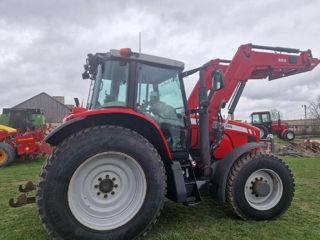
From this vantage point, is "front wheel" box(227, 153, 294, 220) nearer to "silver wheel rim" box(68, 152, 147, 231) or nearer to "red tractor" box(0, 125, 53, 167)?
"silver wheel rim" box(68, 152, 147, 231)

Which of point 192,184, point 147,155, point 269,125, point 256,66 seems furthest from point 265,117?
point 147,155

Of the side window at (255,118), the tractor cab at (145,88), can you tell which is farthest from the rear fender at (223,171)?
the side window at (255,118)

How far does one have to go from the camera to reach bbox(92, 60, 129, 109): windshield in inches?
120

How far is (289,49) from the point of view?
412cm

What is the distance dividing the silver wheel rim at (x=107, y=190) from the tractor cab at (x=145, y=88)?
722mm

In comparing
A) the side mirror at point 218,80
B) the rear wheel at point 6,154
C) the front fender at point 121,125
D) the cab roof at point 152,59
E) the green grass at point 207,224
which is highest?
the cab roof at point 152,59

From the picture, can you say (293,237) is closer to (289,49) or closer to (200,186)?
(200,186)

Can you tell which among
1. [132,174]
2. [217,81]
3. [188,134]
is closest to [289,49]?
[217,81]

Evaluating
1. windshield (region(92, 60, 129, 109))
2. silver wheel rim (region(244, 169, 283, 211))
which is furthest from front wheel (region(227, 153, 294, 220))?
windshield (region(92, 60, 129, 109))

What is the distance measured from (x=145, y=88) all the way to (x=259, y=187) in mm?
2156

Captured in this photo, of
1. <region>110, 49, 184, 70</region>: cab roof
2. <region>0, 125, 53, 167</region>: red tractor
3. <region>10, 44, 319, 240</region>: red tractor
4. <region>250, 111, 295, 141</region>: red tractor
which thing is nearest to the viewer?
<region>10, 44, 319, 240</region>: red tractor

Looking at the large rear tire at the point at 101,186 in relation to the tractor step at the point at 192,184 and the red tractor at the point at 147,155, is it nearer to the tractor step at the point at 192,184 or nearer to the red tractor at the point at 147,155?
the red tractor at the point at 147,155

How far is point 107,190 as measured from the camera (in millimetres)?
2693

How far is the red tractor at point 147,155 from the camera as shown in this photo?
2441 mm
